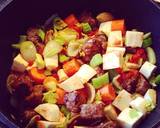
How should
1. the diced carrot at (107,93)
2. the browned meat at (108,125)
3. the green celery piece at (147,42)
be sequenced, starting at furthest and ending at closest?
the green celery piece at (147,42)
the diced carrot at (107,93)
the browned meat at (108,125)

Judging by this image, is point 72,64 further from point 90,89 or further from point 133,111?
point 133,111

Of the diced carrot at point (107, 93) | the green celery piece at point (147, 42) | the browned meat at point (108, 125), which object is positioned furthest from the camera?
the green celery piece at point (147, 42)

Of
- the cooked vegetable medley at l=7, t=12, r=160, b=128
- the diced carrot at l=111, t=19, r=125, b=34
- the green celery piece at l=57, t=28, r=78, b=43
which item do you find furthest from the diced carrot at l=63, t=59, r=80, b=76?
the diced carrot at l=111, t=19, r=125, b=34

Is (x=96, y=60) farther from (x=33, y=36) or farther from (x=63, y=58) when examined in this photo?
(x=33, y=36)

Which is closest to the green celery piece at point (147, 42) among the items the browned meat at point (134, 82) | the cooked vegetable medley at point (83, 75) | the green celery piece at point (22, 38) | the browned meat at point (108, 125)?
the cooked vegetable medley at point (83, 75)

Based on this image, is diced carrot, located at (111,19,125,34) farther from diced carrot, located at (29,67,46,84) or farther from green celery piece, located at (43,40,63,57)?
diced carrot, located at (29,67,46,84)

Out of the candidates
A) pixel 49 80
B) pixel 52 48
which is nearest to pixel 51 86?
pixel 49 80

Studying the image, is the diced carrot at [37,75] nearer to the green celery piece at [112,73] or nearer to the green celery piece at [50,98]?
the green celery piece at [50,98]
